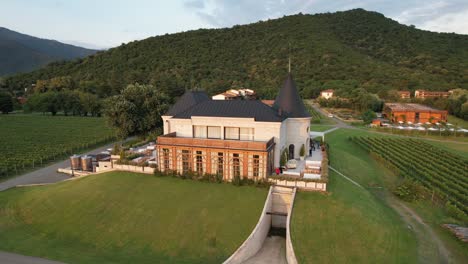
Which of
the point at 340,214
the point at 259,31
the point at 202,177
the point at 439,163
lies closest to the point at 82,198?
the point at 202,177

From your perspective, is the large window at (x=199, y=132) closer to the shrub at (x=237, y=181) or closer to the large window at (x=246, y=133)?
the large window at (x=246, y=133)

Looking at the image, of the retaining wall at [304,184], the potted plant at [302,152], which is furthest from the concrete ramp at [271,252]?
the potted plant at [302,152]

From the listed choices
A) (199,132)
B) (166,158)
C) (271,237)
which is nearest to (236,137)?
(199,132)

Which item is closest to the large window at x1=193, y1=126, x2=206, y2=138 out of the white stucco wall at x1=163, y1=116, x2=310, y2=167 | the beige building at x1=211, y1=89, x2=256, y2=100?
the white stucco wall at x1=163, y1=116, x2=310, y2=167

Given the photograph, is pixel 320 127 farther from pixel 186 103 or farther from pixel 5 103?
pixel 5 103

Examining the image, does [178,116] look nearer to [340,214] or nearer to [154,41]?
[340,214]
